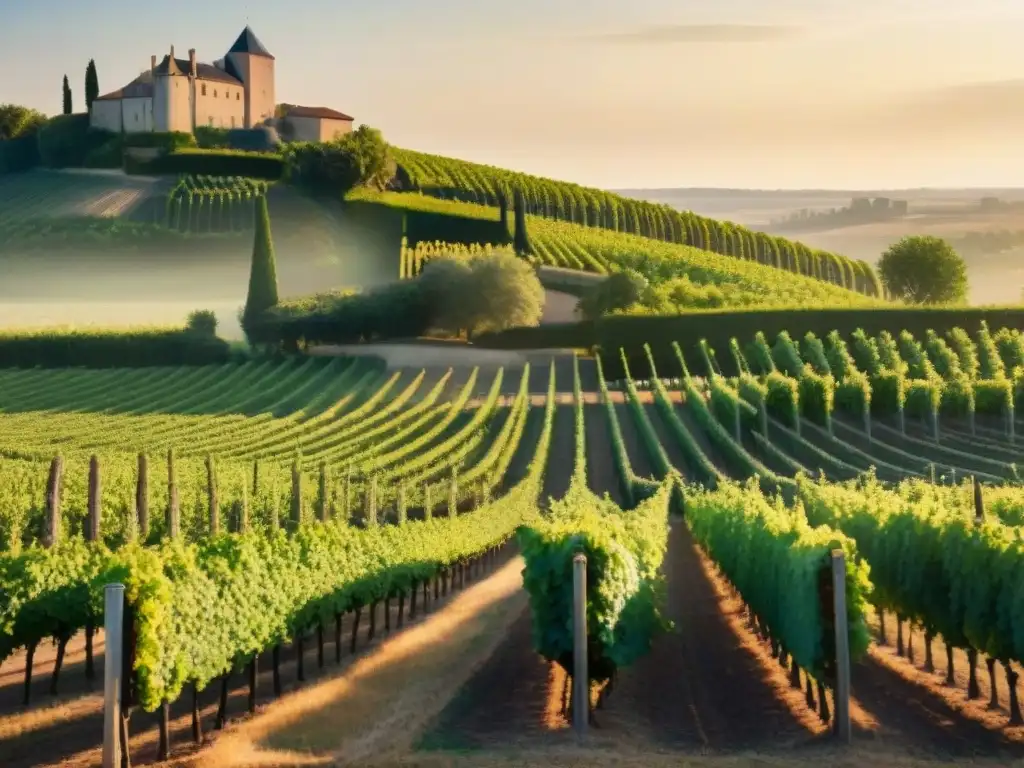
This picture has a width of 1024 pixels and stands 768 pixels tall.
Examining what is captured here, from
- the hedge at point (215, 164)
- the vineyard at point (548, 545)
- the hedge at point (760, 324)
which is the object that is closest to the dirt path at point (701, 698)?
the vineyard at point (548, 545)

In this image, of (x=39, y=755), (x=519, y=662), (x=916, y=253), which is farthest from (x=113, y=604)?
(x=916, y=253)

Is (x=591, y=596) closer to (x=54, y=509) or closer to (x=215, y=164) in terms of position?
(x=54, y=509)

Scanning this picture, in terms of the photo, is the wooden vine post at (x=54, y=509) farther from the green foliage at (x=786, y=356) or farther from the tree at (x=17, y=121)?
the tree at (x=17, y=121)

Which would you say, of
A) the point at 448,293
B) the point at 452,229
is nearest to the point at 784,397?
the point at 448,293

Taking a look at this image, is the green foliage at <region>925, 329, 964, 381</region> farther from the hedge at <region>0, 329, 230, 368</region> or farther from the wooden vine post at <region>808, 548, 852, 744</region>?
the wooden vine post at <region>808, 548, 852, 744</region>

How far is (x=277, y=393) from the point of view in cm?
6350

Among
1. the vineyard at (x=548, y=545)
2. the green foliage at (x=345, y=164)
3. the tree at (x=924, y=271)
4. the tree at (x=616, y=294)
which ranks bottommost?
the vineyard at (x=548, y=545)

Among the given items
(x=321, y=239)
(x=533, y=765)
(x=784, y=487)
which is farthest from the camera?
(x=321, y=239)

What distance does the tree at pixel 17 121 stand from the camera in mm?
141125

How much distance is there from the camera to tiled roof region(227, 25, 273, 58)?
140 meters

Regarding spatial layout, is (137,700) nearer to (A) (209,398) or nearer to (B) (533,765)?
(B) (533,765)

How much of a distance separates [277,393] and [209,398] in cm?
284

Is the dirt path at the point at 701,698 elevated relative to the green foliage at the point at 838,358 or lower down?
lower down

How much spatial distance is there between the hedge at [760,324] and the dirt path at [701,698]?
51.0 meters
